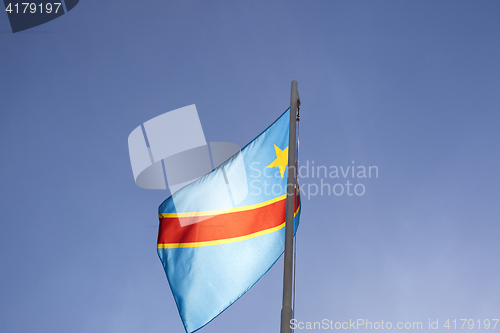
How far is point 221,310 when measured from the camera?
9008 mm

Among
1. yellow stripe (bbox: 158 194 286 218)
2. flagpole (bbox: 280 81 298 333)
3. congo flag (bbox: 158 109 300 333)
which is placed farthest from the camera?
yellow stripe (bbox: 158 194 286 218)

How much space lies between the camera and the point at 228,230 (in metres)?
9.70

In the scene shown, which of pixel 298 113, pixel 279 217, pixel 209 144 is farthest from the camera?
pixel 209 144

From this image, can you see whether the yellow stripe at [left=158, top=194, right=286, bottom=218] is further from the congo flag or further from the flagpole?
the flagpole

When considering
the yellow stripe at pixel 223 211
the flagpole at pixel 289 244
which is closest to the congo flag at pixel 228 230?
the yellow stripe at pixel 223 211

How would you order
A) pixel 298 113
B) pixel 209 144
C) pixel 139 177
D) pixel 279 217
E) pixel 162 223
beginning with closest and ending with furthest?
pixel 298 113, pixel 279 217, pixel 162 223, pixel 139 177, pixel 209 144

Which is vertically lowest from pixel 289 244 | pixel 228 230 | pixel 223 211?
pixel 228 230

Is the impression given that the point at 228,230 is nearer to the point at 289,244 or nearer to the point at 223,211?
the point at 223,211

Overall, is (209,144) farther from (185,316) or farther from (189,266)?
(185,316)

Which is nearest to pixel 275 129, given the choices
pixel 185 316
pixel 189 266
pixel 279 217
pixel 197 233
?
pixel 279 217

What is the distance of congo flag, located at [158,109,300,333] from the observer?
9.18m

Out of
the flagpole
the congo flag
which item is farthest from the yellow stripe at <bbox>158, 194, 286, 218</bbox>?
the flagpole

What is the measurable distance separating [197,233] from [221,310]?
1.70 meters

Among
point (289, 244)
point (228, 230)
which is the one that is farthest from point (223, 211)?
point (289, 244)
